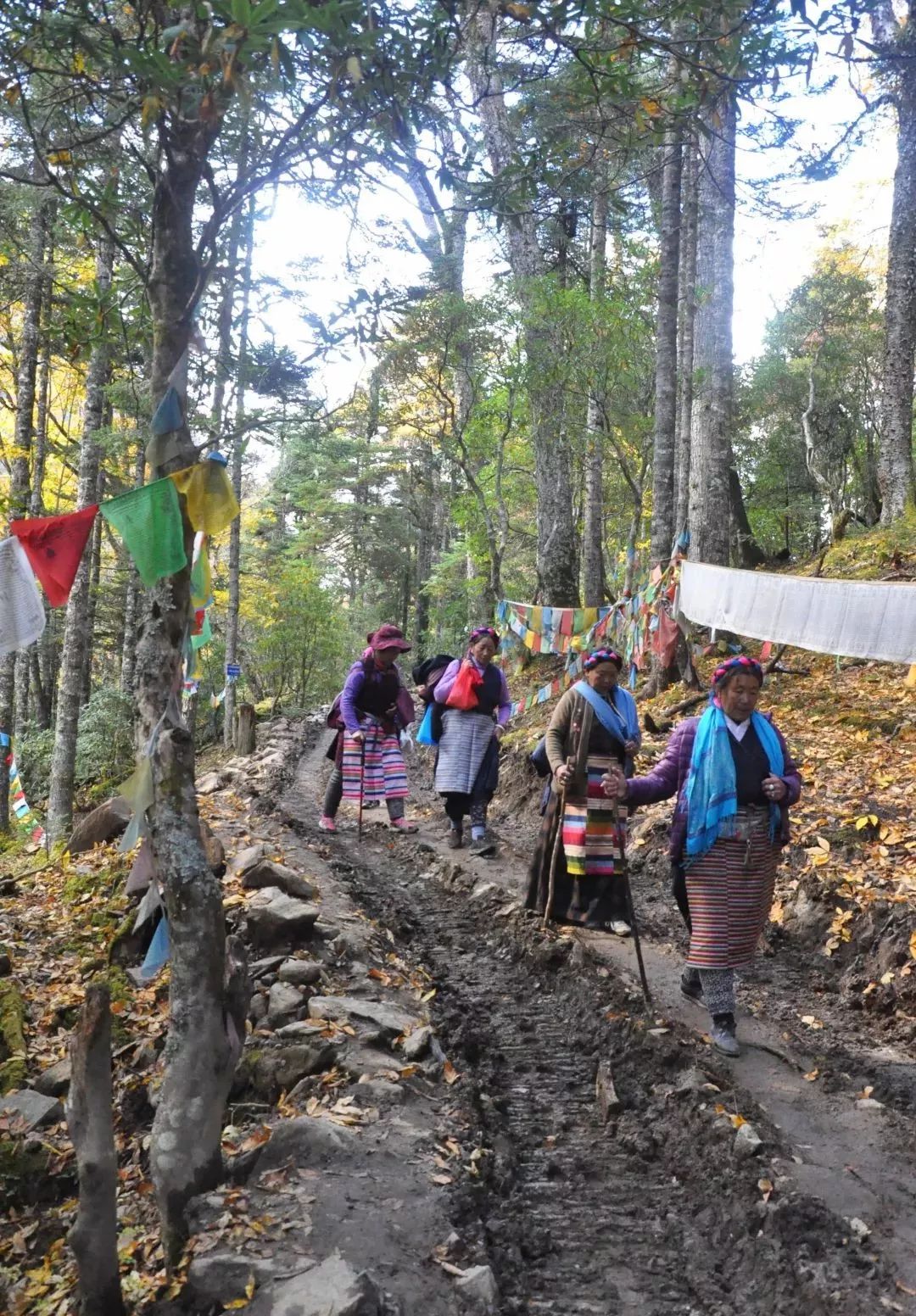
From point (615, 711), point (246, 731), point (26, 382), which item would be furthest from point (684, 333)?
point (615, 711)

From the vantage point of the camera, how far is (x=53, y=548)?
14.6 ft

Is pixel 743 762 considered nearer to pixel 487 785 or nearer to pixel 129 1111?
pixel 129 1111

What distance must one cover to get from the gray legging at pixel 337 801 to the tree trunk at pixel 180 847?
4.99 meters

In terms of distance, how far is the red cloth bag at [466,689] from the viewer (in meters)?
7.91

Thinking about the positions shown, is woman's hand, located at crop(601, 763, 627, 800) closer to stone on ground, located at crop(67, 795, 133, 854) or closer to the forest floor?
the forest floor

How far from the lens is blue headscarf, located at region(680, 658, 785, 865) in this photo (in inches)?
167

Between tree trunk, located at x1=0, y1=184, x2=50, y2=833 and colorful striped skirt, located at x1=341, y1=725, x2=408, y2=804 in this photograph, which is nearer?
colorful striped skirt, located at x1=341, y1=725, x2=408, y2=804

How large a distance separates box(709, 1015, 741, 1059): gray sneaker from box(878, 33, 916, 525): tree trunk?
1146cm

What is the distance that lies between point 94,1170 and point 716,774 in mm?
2991

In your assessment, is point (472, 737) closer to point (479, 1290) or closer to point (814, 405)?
point (479, 1290)

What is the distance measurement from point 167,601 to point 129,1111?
8.24ft

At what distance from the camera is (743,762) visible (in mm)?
4312

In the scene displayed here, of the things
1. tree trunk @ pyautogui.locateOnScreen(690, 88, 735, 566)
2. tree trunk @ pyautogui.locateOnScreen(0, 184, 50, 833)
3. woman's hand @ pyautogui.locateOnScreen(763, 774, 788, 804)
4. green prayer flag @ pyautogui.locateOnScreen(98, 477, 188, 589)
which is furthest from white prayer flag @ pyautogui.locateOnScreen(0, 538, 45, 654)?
tree trunk @ pyautogui.locateOnScreen(690, 88, 735, 566)

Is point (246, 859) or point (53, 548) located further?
point (246, 859)
